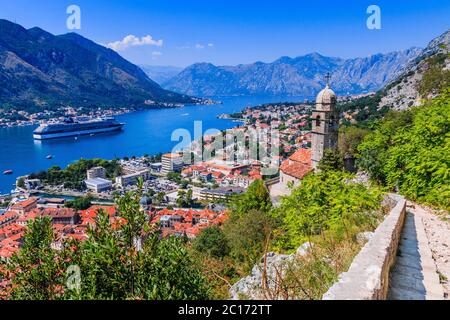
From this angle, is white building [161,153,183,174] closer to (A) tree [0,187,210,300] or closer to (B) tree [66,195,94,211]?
(B) tree [66,195,94,211]

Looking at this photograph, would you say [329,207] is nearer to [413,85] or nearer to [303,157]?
[303,157]

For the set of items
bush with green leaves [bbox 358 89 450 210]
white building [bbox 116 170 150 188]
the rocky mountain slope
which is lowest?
white building [bbox 116 170 150 188]

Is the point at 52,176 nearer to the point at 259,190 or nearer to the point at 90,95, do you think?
the point at 259,190

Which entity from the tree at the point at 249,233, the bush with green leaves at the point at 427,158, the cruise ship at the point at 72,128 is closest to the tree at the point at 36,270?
the bush with green leaves at the point at 427,158

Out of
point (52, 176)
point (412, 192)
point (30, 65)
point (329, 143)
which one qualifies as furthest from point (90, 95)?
point (412, 192)

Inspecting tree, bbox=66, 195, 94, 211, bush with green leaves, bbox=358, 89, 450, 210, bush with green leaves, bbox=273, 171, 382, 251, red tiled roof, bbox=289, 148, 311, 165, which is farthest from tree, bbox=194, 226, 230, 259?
tree, bbox=66, 195, 94, 211

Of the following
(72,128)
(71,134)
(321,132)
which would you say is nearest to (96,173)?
(71,134)
